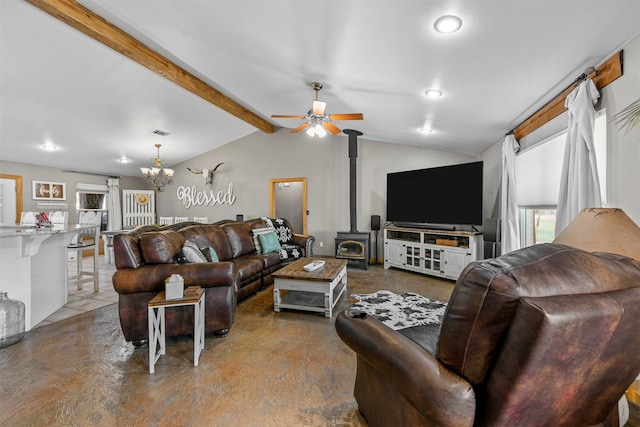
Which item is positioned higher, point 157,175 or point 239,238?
point 157,175

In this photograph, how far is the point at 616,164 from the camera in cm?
188

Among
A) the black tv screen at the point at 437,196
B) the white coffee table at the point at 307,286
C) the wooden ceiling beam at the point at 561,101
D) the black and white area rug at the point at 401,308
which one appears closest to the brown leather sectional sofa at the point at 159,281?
the white coffee table at the point at 307,286

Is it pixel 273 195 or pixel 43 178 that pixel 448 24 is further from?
pixel 43 178

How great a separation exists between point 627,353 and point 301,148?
6.43 meters

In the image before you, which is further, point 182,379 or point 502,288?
point 182,379

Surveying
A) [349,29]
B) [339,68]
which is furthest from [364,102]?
[349,29]

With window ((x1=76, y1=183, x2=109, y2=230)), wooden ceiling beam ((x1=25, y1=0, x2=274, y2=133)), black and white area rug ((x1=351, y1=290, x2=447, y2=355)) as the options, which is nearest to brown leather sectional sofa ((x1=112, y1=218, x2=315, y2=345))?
black and white area rug ((x1=351, y1=290, x2=447, y2=355))

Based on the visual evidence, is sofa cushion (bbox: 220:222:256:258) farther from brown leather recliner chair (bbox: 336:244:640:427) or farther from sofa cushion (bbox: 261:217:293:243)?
brown leather recliner chair (bbox: 336:244:640:427)

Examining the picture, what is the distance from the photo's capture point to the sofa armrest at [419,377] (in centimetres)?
90

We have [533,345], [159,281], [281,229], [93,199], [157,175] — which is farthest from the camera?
[93,199]

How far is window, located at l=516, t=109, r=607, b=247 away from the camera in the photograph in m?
2.91

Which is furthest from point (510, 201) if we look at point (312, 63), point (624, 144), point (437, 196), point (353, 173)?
point (312, 63)

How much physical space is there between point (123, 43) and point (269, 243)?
10.3ft

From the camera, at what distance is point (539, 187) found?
10.5 ft
